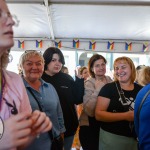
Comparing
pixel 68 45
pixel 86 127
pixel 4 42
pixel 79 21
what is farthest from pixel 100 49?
pixel 4 42

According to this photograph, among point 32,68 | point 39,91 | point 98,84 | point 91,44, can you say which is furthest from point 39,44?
point 39,91

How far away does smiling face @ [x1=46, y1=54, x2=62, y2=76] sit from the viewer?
6.34ft

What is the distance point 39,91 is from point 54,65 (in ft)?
1.50

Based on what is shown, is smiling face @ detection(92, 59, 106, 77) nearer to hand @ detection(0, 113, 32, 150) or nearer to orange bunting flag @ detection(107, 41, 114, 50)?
hand @ detection(0, 113, 32, 150)

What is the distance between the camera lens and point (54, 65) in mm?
1925

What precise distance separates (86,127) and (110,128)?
42cm

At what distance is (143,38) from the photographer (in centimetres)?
477

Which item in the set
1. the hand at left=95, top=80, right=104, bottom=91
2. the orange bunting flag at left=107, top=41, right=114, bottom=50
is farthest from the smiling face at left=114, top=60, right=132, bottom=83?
the orange bunting flag at left=107, top=41, right=114, bottom=50

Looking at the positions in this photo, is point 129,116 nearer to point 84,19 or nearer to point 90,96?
point 90,96

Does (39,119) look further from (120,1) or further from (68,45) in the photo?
(68,45)

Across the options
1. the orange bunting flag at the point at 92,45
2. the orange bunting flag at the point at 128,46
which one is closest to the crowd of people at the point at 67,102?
the orange bunting flag at the point at 92,45

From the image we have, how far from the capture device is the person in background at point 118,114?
5.22 feet

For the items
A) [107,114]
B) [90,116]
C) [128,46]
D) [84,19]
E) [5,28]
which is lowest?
[90,116]

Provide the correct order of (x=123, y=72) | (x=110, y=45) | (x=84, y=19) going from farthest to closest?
(x=110, y=45) → (x=84, y=19) → (x=123, y=72)
